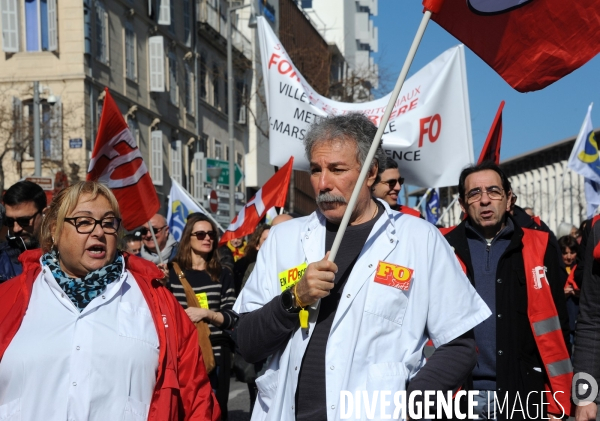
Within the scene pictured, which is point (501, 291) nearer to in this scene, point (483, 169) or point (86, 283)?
point (483, 169)

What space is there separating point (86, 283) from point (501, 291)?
2.42m

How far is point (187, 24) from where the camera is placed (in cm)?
4228

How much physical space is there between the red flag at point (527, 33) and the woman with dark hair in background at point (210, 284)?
11.4 ft

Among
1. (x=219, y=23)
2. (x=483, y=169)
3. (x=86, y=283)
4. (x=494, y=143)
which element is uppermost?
(x=219, y=23)

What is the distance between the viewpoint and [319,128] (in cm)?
439

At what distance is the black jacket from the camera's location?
559 cm

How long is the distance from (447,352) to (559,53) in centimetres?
168

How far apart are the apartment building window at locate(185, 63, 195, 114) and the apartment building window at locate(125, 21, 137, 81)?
6.32m

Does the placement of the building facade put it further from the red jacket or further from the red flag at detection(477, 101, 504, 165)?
the red jacket

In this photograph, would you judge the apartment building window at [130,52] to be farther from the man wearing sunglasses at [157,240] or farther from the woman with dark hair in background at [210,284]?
the woman with dark hair in background at [210,284]

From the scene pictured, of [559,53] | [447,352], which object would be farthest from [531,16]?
[447,352]

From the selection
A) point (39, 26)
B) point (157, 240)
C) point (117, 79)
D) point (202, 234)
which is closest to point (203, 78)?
point (117, 79)

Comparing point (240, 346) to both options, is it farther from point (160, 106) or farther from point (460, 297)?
point (160, 106)

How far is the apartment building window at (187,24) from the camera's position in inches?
1655
